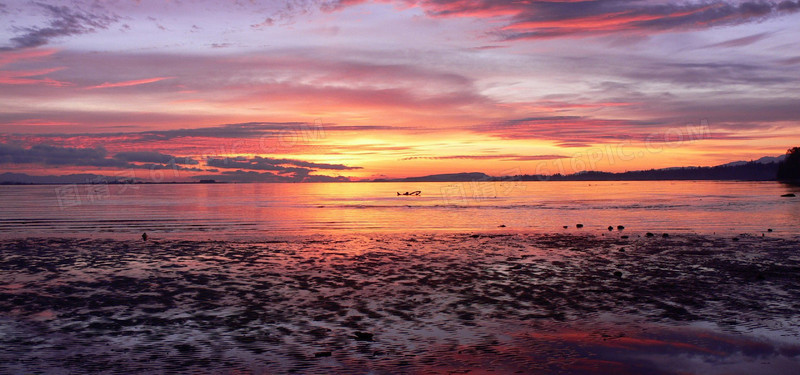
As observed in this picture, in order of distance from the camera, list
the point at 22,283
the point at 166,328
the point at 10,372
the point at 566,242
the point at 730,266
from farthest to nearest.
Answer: the point at 566,242, the point at 730,266, the point at 22,283, the point at 166,328, the point at 10,372

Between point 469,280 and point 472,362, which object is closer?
point 472,362

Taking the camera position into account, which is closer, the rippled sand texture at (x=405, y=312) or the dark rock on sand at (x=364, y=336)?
the rippled sand texture at (x=405, y=312)

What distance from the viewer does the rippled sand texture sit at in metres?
9.60

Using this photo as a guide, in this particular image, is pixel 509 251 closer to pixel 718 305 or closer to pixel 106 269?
pixel 718 305

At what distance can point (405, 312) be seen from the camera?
13.2m

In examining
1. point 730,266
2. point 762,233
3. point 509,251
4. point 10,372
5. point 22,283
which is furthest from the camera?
point 762,233

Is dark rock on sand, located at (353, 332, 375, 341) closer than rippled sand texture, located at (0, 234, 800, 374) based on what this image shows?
No

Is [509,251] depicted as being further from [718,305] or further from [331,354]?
[331,354]

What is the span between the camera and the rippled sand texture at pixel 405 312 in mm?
9602

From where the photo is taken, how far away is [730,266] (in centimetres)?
1973

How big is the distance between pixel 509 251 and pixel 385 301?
1175 cm

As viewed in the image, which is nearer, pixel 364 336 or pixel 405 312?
pixel 364 336

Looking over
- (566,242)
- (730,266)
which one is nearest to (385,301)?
(730,266)

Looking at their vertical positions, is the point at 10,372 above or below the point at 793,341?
above
